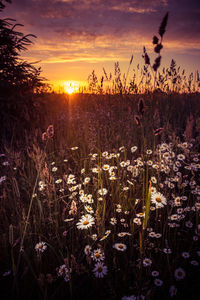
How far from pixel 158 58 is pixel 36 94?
10.1 ft

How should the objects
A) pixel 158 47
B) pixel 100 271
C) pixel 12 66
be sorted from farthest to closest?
pixel 12 66, pixel 158 47, pixel 100 271

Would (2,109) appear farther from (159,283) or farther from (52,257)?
(159,283)

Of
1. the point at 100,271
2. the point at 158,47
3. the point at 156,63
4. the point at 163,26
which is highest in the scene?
the point at 163,26

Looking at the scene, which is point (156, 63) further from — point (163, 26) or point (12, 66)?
point (12, 66)

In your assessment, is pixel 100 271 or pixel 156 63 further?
pixel 156 63

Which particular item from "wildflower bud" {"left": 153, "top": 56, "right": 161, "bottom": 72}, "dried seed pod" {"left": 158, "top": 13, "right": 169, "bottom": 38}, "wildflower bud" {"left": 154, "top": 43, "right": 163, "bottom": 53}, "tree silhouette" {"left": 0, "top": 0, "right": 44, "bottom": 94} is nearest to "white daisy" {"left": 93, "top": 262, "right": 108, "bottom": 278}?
"wildflower bud" {"left": 153, "top": 56, "right": 161, "bottom": 72}

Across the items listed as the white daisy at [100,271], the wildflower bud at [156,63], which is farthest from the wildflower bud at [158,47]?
the white daisy at [100,271]

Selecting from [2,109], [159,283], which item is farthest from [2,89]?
[159,283]

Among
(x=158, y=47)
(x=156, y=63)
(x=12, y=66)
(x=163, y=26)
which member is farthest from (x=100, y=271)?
(x=12, y=66)

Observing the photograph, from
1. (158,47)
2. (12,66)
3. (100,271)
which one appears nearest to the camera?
(100,271)

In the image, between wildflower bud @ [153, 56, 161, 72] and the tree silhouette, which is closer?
wildflower bud @ [153, 56, 161, 72]

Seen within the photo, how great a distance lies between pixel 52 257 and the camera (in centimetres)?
155

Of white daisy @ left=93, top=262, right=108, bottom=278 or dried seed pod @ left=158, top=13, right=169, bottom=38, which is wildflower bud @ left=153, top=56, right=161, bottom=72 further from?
white daisy @ left=93, top=262, right=108, bottom=278

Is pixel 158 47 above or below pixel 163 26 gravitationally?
below
